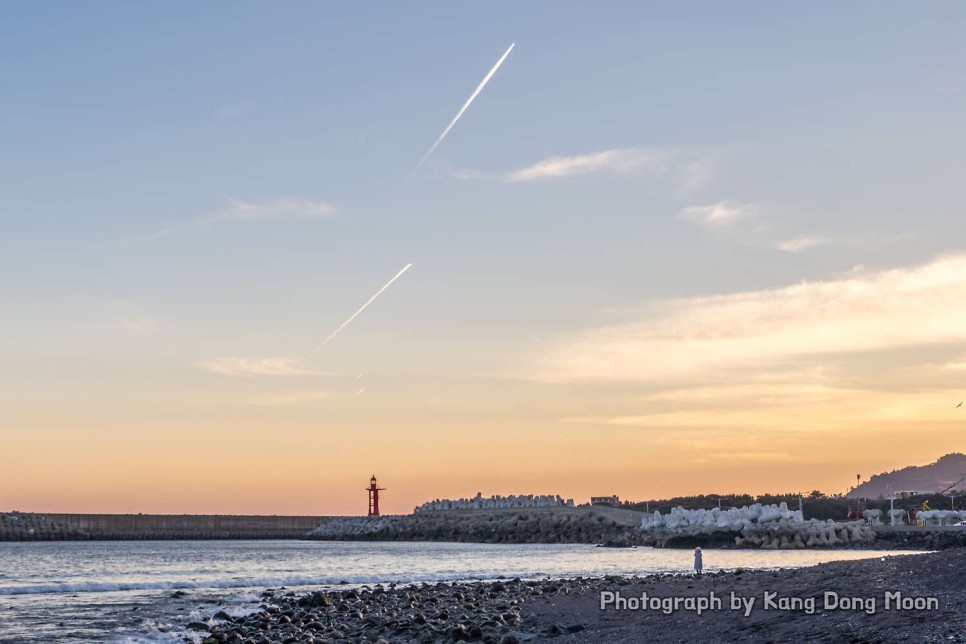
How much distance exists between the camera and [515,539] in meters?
81.3

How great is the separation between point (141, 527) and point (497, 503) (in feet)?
118

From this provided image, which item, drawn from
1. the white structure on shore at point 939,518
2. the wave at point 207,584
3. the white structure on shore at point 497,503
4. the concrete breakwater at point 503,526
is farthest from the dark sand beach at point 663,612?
the white structure on shore at point 497,503

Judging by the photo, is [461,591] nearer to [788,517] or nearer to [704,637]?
[704,637]

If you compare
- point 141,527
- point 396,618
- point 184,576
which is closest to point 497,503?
point 141,527

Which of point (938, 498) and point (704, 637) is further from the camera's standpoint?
point (938, 498)

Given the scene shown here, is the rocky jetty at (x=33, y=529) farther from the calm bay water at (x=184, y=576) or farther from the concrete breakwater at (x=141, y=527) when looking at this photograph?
the calm bay water at (x=184, y=576)

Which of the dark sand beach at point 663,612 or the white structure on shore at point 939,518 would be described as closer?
the dark sand beach at point 663,612

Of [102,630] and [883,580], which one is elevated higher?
[883,580]

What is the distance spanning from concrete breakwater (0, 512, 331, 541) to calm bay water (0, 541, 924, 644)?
38336mm

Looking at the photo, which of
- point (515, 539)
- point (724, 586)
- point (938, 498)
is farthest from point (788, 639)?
point (938, 498)

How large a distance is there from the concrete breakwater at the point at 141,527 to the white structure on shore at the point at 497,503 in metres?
14.6

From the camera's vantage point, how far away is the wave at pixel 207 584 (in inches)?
1355

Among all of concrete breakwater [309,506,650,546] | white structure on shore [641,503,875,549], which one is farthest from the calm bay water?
concrete breakwater [309,506,650,546]

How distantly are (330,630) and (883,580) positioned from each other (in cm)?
1015
